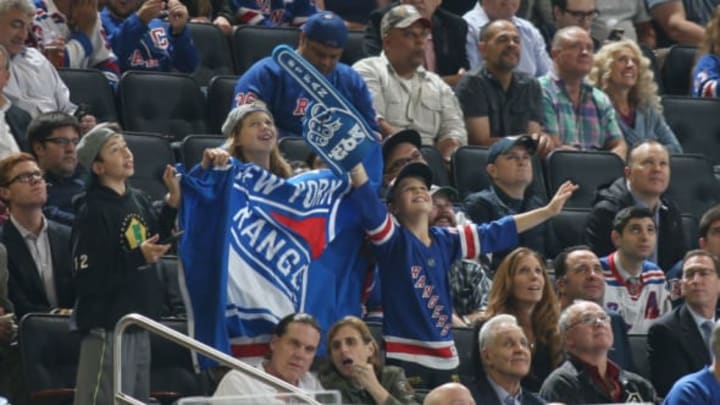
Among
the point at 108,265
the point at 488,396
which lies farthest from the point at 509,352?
the point at 108,265

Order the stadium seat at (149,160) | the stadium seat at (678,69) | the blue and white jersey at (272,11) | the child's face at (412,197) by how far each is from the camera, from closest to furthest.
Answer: the child's face at (412,197)
the stadium seat at (149,160)
the blue and white jersey at (272,11)
the stadium seat at (678,69)

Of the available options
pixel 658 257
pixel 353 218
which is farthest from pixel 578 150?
pixel 353 218

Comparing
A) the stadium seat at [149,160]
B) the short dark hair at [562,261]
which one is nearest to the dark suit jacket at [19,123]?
the stadium seat at [149,160]

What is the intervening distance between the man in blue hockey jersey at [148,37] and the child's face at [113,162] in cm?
241

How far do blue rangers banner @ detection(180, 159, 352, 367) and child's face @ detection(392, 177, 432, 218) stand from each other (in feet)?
0.89

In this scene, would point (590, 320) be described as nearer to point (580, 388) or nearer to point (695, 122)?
point (580, 388)

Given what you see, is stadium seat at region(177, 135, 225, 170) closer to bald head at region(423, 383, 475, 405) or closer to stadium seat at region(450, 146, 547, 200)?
stadium seat at region(450, 146, 547, 200)

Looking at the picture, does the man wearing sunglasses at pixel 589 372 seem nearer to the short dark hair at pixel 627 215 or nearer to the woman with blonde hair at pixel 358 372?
the woman with blonde hair at pixel 358 372

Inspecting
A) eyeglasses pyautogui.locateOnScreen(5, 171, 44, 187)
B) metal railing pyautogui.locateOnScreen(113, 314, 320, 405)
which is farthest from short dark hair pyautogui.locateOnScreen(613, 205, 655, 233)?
metal railing pyautogui.locateOnScreen(113, 314, 320, 405)

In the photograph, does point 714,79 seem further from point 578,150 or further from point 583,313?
point 583,313

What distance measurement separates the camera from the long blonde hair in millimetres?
12250

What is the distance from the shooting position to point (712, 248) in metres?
10.9

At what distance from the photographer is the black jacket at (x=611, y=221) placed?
10.9 meters

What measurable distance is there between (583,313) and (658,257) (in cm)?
168
